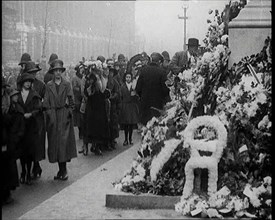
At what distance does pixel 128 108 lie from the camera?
48.2 feet

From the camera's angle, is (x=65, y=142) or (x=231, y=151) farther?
(x=65, y=142)

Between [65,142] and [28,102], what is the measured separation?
89 centimetres

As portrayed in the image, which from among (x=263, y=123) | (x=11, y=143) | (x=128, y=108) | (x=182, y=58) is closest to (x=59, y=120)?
(x=11, y=143)

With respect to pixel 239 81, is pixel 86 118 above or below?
below

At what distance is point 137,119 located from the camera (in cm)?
1449

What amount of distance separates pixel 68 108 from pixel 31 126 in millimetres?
650

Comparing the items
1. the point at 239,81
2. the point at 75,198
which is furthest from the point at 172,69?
the point at 75,198

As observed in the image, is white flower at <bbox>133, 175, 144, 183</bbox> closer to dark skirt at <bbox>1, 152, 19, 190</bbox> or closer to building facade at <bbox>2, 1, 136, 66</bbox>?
dark skirt at <bbox>1, 152, 19, 190</bbox>

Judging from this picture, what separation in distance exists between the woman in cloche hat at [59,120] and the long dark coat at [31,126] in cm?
19

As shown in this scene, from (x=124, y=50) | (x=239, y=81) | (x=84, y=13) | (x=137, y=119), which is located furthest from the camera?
(x=124, y=50)

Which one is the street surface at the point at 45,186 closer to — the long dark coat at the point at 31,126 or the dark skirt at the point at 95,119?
the dark skirt at the point at 95,119

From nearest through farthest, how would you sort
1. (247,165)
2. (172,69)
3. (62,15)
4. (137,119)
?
(247,165) < (172,69) < (137,119) < (62,15)

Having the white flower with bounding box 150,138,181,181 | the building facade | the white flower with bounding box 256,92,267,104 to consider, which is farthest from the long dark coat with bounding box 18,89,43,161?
the building facade

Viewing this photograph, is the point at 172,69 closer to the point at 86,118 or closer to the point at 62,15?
the point at 86,118
